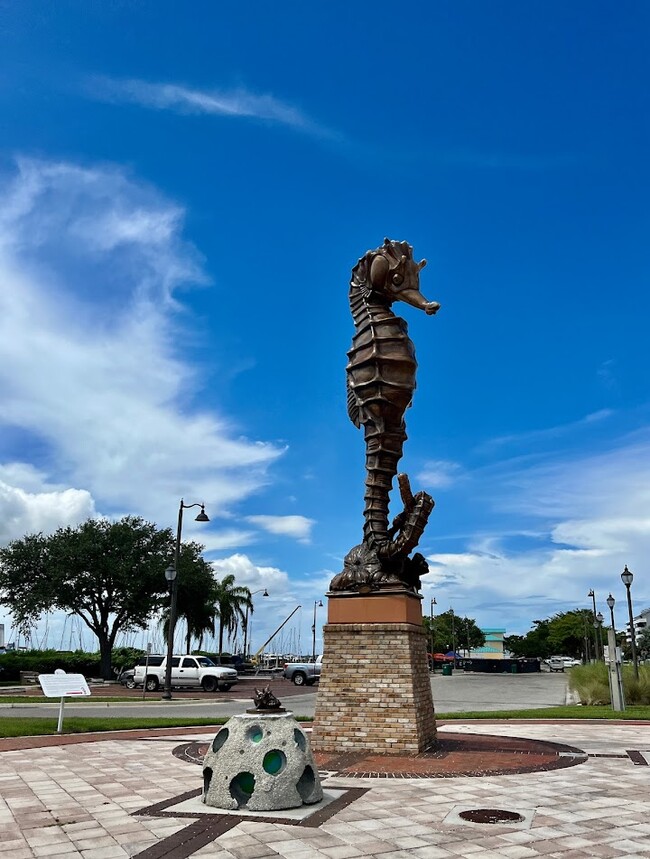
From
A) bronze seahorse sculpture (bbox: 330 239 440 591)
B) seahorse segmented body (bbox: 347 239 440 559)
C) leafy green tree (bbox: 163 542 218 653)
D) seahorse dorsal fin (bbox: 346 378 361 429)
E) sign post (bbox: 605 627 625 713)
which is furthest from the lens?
leafy green tree (bbox: 163 542 218 653)

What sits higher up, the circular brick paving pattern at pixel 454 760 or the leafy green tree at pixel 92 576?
the leafy green tree at pixel 92 576

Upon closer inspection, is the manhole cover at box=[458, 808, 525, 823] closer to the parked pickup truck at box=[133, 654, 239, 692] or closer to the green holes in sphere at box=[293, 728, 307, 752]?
the green holes in sphere at box=[293, 728, 307, 752]

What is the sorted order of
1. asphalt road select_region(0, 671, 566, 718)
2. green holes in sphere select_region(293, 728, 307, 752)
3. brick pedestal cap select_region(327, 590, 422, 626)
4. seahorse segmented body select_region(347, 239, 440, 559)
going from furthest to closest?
asphalt road select_region(0, 671, 566, 718)
seahorse segmented body select_region(347, 239, 440, 559)
brick pedestal cap select_region(327, 590, 422, 626)
green holes in sphere select_region(293, 728, 307, 752)

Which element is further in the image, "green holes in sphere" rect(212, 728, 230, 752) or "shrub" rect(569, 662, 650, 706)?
"shrub" rect(569, 662, 650, 706)

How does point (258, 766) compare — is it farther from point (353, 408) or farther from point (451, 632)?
point (451, 632)

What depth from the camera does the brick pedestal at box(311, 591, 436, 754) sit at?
11039mm

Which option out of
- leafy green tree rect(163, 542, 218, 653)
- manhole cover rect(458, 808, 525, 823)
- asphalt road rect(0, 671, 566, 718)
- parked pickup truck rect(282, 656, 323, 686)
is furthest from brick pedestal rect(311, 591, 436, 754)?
leafy green tree rect(163, 542, 218, 653)

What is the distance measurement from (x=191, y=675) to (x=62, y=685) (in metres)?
18.9

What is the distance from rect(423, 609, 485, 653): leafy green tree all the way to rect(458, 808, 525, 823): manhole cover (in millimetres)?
87459

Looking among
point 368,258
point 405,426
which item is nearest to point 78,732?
point 405,426

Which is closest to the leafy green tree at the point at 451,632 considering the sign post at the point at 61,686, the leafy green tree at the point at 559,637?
the leafy green tree at the point at 559,637

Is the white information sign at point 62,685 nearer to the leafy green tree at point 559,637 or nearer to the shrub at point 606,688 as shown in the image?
the shrub at point 606,688

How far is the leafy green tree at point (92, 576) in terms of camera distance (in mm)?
37969

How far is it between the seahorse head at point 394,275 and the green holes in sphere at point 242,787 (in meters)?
8.54
